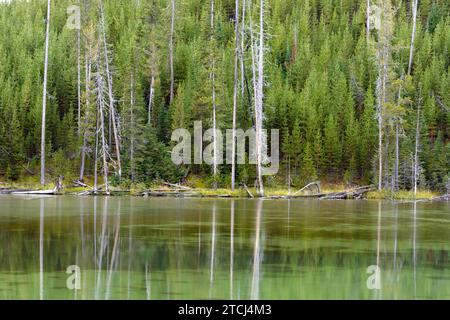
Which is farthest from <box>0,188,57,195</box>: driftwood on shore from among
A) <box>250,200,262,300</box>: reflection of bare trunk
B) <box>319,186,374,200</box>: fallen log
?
<box>250,200,262,300</box>: reflection of bare trunk

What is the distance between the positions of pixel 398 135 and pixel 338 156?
4035 mm

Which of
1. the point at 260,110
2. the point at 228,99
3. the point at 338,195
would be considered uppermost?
the point at 228,99

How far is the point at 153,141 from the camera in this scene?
3919 cm

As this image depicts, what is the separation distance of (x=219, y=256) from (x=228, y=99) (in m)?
30.0

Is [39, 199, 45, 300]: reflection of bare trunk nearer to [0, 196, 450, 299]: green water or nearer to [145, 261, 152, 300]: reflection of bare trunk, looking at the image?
[0, 196, 450, 299]: green water

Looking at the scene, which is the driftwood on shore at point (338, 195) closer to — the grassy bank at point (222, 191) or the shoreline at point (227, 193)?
the shoreline at point (227, 193)

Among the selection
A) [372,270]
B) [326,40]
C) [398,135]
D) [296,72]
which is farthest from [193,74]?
[372,270]

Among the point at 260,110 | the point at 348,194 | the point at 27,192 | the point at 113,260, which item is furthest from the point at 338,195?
the point at 113,260

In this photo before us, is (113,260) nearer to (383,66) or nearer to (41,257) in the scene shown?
(41,257)

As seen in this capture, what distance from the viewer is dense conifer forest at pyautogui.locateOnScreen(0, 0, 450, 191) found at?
38.3m

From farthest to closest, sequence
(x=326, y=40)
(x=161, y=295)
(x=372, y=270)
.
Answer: (x=326, y=40) → (x=372, y=270) → (x=161, y=295)

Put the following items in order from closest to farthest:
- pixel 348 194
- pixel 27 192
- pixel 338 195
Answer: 1. pixel 27 192
2. pixel 338 195
3. pixel 348 194

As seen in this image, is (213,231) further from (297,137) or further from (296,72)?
(296,72)

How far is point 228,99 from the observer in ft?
136
